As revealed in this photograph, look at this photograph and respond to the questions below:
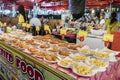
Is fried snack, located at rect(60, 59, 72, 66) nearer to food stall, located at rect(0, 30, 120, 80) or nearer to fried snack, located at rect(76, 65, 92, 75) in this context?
food stall, located at rect(0, 30, 120, 80)

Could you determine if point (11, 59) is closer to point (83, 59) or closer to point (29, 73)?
point (29, 73)

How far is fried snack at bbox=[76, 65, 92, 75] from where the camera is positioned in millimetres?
1500

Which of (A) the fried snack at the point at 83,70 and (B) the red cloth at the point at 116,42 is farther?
(B) the red cloth at the point at 116,42

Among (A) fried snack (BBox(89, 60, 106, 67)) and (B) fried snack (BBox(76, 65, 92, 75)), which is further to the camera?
(A) fried snack (BBox(89, 60, 106, 67))

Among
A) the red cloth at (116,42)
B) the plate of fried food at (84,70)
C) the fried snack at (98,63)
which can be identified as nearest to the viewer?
the plate of fried food at (84,70)

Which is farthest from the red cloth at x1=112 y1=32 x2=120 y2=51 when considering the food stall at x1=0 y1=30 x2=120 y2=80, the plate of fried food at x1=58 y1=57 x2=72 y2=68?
the plate of fried food at x1=58 y1=57 x2=72 y2=68

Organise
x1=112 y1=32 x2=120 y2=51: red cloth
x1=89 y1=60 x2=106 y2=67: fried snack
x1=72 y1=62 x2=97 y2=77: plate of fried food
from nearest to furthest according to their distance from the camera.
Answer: x1=72 y1=62 x2=97 y2=77: plate of fried food
x1=89 y1=60 x2=106 y2=67: fried snack
x1=112 y1=32 x2=120 y2=51: red cloth

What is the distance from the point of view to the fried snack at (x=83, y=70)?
1500 millimetres

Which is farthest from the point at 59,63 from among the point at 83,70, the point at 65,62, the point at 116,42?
the point at 116,42

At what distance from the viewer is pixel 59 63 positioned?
68.8 inches

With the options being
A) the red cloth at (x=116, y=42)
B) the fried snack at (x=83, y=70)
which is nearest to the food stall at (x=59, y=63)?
the fried snack at (x=83, y=70)

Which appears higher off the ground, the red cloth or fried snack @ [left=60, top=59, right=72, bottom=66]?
the red cloth

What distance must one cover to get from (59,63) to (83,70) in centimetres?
30

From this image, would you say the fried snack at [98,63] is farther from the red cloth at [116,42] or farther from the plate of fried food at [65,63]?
the red cloth at [116,42]
